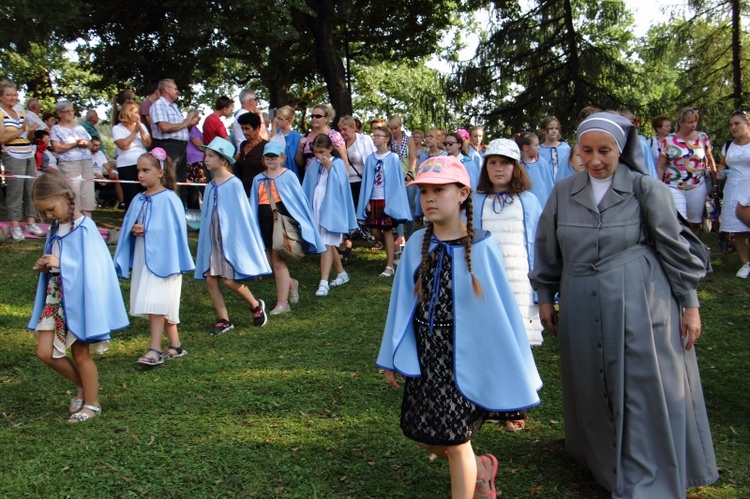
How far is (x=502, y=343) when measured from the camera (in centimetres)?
356

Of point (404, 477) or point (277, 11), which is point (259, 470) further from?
point (277, 11)

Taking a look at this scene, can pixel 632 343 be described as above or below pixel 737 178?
below

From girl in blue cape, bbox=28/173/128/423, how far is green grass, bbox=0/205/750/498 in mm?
517

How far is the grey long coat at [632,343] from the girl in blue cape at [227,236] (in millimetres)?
4177

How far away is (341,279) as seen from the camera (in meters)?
9.95

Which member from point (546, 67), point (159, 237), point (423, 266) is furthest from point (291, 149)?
point (546, 67)

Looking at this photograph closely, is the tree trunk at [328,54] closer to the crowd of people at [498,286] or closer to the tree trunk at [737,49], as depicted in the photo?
the crowd of people at [498,286]

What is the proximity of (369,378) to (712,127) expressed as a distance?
1488cm

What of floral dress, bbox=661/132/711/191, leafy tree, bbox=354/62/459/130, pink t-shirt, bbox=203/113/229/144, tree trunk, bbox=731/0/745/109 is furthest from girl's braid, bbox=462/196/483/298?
leafy tree, bbox=354/62/459/130

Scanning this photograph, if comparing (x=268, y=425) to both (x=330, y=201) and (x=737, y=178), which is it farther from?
(x=737, y=178)

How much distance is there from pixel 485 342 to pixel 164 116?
27.6 feet

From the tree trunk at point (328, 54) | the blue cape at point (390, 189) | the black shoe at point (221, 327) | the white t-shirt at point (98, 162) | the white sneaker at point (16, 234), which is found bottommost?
the black shoe at point (221, 327)

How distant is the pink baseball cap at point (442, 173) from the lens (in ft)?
11.8

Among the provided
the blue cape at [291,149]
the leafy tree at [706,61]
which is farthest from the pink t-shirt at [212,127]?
the leafy tree at [706,61]
